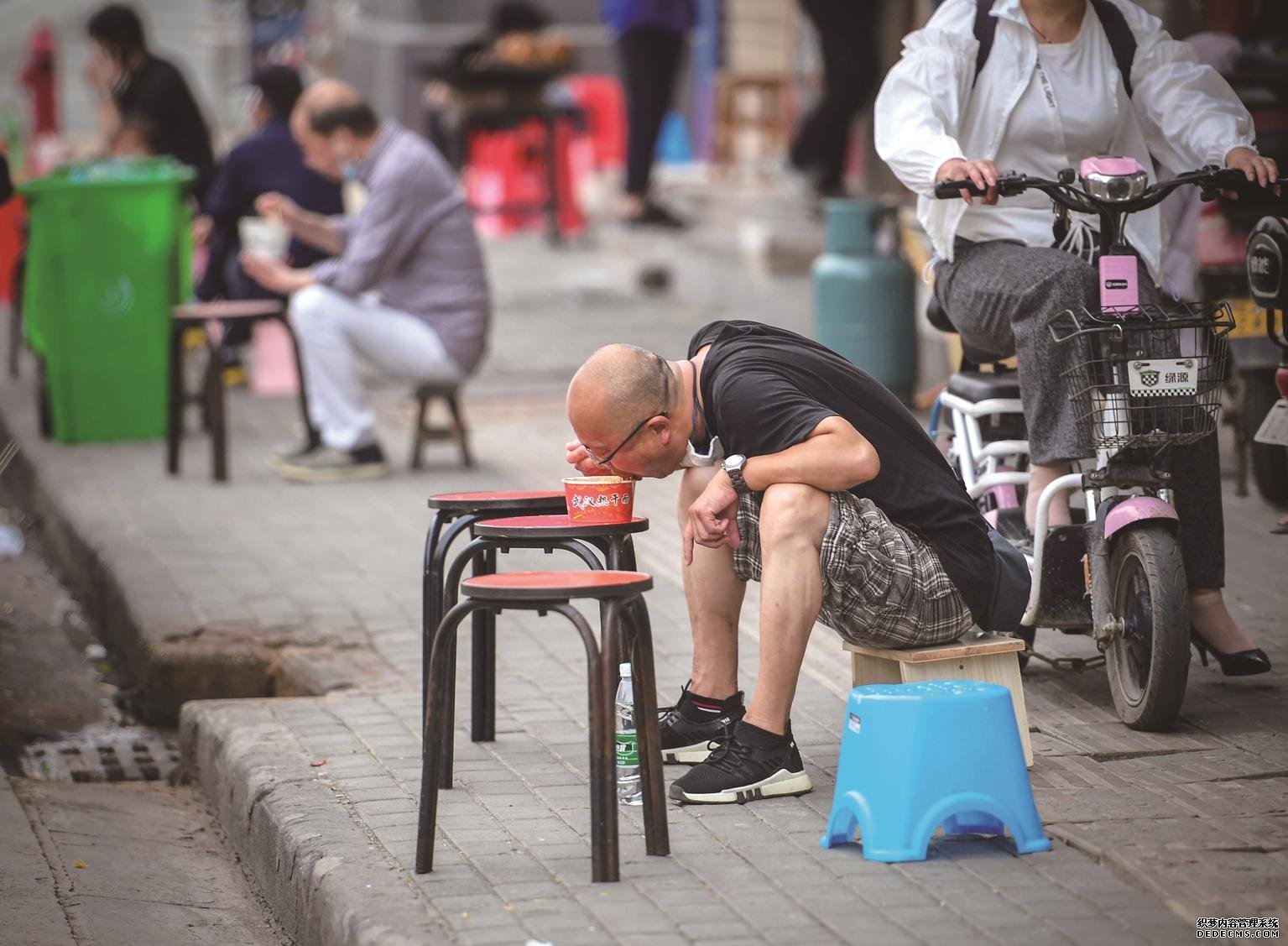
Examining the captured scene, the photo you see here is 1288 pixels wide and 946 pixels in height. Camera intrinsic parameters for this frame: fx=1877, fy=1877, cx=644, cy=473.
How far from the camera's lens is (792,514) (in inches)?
161

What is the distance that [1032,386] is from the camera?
15.8ft

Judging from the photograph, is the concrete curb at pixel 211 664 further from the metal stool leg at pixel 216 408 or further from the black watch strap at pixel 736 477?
the black watch strap at pixel 736 477

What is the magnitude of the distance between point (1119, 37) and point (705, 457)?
1.90 m

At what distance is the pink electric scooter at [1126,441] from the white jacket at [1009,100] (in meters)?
0.32

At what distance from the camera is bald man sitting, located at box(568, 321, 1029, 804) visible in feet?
13.4

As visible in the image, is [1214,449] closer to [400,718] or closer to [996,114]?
[996,114]

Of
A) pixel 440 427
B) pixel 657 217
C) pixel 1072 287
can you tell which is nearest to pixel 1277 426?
pixel 1072 287

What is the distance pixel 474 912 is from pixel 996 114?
2.72 meters

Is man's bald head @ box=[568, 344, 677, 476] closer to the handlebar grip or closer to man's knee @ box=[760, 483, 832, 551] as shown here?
man's knee @ box=[760, 483, 832, 551]

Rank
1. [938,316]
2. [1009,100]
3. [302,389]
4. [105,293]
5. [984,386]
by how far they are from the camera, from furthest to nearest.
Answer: [105,293]
[302,389]
[938,316]
[984,386]
[1009,100]

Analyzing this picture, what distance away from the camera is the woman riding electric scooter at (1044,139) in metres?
4.95

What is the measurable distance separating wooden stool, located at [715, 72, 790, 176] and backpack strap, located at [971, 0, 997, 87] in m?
11.8

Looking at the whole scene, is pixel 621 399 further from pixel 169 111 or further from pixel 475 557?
pixel 169 111

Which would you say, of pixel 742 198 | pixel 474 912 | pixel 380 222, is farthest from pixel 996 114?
pixel 742 198
